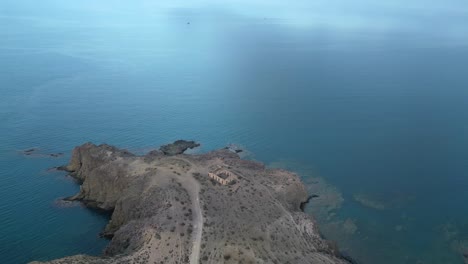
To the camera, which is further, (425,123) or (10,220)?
(425,123)

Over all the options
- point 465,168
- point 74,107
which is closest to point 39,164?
point 74,107

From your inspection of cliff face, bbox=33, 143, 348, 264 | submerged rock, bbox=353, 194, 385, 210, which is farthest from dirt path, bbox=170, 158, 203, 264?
submerged rock, bbox=353, 194, 385, 210

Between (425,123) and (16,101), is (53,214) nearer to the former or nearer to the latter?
→ (16,101)

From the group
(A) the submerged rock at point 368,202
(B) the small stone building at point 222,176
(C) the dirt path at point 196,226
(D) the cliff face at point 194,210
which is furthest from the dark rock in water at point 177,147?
(A) the submerged rock at point 368,202

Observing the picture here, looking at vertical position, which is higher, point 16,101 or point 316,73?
point 316,73

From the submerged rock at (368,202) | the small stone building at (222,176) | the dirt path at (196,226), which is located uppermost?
the small stone building at (222,176)

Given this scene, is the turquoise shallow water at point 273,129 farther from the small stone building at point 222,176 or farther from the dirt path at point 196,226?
the small stone building at point 222,176
